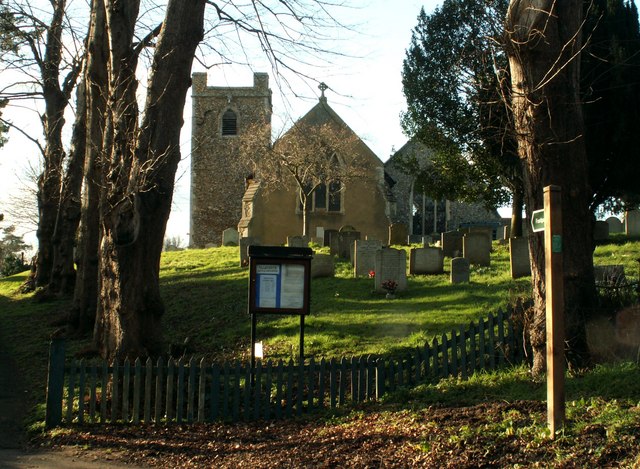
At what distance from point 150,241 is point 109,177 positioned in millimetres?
1142

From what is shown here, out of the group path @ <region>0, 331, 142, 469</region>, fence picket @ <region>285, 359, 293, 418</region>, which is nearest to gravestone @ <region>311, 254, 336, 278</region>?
path @ <region>0, 331, 142, 469</region>

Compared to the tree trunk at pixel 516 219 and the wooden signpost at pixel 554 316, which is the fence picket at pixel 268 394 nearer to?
the wooden signpost at pixel 554 316

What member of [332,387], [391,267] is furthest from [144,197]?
[391,267]

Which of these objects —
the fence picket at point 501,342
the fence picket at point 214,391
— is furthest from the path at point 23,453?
the fence picket at point 501,342

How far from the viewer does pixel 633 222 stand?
23.8m

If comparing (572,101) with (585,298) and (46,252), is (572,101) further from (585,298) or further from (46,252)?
(46,252)

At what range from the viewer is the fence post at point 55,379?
28.7 feet

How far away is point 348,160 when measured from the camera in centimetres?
3569

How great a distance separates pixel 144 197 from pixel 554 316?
6.59 m

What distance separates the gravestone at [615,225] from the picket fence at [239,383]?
18424mm

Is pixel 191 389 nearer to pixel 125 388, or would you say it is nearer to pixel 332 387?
pixel 125 388

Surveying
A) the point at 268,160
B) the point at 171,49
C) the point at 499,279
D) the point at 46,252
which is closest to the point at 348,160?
the point at 268,160

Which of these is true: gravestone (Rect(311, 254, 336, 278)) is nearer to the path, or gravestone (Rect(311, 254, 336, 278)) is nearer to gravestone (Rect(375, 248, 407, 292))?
gravestone (Rect(375, 248, 407, 292))

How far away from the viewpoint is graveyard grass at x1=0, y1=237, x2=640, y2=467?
6.22 m
